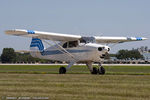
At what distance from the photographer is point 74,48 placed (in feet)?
94.4

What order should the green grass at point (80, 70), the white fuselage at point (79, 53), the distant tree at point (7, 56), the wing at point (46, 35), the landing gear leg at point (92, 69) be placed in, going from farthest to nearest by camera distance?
the distant tree at point (7, 56) → the green grass at point (80, 70) → the landing gear leg at point (92, 69) → the wing at point (46, 35) → the white fuselage at point (79, 53)

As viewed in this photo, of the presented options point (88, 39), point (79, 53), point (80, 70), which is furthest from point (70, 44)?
point (80, 70)

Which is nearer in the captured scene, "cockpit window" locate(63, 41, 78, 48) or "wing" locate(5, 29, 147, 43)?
"wing" locate(5, 29, 147, 43)

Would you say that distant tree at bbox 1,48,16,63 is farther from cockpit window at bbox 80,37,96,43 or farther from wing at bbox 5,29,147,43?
cockpit window at bbox 80,37,96,43

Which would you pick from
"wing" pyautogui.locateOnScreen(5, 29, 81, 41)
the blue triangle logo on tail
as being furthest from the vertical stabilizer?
"wing" pyautogui.locateOnScreen(5, 29, 81, 41)

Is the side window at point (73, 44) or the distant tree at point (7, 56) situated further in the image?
the distant tree at point (7, 56)

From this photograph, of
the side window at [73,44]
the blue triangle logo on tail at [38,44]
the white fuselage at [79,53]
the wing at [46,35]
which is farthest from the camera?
the blue triangle logo on tail at [38,44]

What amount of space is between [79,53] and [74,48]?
72 centimetres

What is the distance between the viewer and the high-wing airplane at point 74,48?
2669 cm

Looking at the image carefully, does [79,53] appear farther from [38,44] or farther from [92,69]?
[38,44]

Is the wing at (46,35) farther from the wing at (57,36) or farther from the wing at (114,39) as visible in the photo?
the wing at (114,39)

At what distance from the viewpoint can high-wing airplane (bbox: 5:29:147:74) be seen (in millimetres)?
26688

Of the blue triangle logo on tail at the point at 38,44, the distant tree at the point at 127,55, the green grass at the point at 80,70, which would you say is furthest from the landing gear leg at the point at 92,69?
the distant tree at the point at 127,55

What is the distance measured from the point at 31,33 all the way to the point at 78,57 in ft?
12.9
